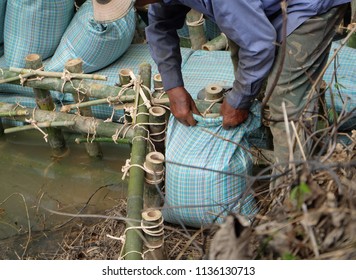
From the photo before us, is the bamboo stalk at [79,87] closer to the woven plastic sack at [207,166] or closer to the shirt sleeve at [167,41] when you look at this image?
the shirt sleeve at [167,41]

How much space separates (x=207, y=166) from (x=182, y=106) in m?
0.35

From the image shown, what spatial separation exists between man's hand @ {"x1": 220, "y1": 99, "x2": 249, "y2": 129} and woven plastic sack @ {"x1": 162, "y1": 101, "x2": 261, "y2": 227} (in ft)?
0.15

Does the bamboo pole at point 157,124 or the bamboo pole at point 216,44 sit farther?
the bamboo pole at point 216,44

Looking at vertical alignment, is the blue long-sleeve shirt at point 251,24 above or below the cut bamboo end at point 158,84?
above

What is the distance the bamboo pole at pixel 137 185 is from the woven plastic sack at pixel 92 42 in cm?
79

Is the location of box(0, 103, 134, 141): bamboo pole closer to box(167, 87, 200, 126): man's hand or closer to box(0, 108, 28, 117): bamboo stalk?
box(0, 108, 28, 117): bamboo stalk

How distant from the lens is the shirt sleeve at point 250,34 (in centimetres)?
284

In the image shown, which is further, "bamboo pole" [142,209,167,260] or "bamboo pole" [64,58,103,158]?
"bamboo pole" [64,58,103,158]

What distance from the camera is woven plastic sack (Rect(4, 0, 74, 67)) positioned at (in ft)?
15.4

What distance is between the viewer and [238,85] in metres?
3.12

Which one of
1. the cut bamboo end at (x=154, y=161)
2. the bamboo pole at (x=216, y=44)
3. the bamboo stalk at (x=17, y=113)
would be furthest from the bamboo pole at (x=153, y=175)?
the bamboo pole at (x=216, y=44)

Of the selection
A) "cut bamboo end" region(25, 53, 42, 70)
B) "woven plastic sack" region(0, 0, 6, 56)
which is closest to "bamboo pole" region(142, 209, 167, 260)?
"cut bamboo end" region(25, 53, 42, 70)

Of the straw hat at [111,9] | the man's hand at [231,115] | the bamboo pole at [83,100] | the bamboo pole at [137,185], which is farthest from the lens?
the bamboo pole at [83,100]

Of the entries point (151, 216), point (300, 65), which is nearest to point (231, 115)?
point (300, 65)
